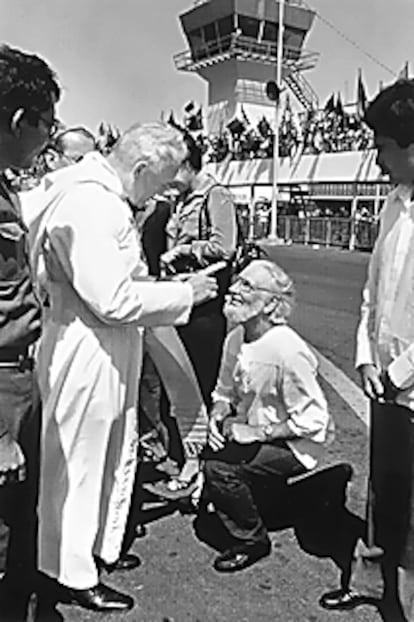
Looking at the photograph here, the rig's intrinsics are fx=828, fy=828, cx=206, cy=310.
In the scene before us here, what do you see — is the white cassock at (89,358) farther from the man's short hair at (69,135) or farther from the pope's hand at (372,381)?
the man's short hair at (69,135)

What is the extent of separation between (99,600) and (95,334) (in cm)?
113

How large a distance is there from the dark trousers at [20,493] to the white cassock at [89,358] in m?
0.29

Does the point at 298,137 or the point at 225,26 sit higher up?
the point at 225,26

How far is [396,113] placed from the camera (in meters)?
2.86

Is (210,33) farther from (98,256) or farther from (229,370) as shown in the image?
(98,256)

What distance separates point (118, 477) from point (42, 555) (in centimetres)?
41

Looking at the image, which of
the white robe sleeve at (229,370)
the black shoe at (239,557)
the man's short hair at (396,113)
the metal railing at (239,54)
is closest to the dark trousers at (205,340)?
the white robe sleeve at (229,370)

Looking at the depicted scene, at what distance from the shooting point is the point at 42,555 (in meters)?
3.19

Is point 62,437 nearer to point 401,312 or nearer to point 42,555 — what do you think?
point 42,555

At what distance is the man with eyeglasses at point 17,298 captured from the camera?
236cm

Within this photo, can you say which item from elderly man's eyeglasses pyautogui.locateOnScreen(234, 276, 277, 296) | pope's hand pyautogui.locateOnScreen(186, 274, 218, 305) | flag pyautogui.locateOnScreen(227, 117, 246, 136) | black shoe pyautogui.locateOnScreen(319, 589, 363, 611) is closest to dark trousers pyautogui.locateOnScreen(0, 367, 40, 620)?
pope's hand pyautogui.locateOnScreen(186, 274, 218, 305)

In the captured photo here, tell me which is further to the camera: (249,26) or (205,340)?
(249,26)

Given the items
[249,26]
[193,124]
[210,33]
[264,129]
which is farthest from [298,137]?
[193,124]

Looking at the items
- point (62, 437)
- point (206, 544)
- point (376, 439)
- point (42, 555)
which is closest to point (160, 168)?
point (62, 437)
